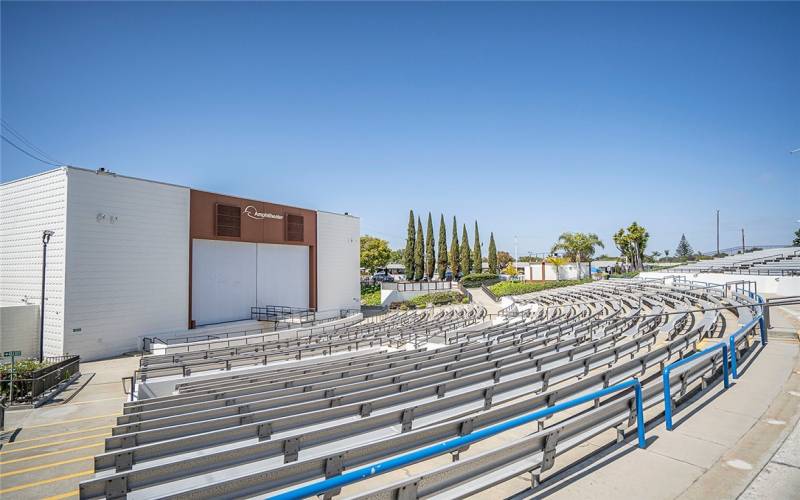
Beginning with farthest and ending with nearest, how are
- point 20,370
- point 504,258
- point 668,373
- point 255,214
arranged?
1. point 504,258
2. point 255,214
3. point 20,370
4. point 668,373

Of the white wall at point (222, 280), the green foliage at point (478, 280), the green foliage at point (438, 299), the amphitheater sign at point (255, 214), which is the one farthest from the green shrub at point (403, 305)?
the amphitheater sign at point (255, 214)

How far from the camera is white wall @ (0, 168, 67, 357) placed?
22.2m

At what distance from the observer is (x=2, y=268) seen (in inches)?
1000

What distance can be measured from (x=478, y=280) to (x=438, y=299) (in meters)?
16.8

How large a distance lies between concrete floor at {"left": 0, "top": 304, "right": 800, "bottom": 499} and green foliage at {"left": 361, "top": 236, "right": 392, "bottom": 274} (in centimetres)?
6602

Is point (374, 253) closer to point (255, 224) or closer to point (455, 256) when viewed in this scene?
point (455, 256)

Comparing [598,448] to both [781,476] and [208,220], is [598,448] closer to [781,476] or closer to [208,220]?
[781,476]

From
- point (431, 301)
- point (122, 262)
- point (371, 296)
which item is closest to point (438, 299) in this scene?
point (431, 301)

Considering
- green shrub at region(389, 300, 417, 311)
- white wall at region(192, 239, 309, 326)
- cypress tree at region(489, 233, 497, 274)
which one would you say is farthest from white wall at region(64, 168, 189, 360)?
cypress tree at region(489, 233, 497, 274)

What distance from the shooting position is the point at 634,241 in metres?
61.9

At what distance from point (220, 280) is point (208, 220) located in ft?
15.9

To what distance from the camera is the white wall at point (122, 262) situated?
22516 millimetres

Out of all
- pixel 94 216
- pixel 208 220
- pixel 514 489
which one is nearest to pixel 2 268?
pixel 94 216

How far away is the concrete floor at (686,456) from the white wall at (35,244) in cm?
1625
